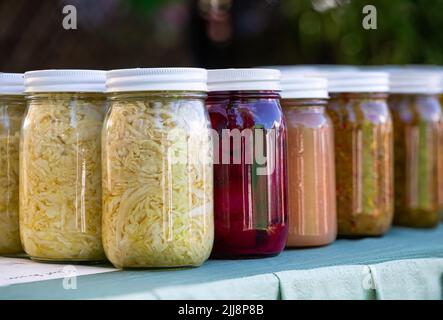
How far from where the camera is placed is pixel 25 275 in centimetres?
154

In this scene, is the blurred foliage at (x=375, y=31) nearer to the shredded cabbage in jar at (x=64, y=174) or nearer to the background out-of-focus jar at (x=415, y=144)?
the background out-of-focus jar at (x=415, y=144)

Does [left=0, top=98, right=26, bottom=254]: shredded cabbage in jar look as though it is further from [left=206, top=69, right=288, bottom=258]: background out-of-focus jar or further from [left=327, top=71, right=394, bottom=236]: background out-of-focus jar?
[left=327, top=71, right=394, bottom=236]: background out-of-focus jar

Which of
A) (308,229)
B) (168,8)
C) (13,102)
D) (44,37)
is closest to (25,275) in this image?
(13,102)

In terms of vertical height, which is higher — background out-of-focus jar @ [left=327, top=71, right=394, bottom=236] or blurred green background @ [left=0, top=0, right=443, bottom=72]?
blurred green background @ [left=0, top=0, right=443, bottom=72]

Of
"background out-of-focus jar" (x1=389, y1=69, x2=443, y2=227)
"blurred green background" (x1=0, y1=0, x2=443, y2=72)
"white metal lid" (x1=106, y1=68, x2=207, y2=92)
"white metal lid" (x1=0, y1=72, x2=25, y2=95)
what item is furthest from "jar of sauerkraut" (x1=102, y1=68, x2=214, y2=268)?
"blurred green background" (x1=0, y1=0, x2=443, y2=72)

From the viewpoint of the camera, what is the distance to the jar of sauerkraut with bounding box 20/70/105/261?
1606 mm

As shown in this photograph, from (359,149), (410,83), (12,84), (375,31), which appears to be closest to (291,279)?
Result: (359,149)

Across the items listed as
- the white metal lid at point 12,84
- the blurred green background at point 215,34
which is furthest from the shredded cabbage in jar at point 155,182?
the blurred green background at point 215,34

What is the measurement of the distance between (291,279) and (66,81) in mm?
525

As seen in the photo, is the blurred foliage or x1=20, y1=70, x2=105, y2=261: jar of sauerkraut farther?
the blurred foliage

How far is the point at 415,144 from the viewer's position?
2119 millimetres

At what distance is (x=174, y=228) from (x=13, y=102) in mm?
456

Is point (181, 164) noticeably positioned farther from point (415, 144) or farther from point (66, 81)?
point (415, 144)
